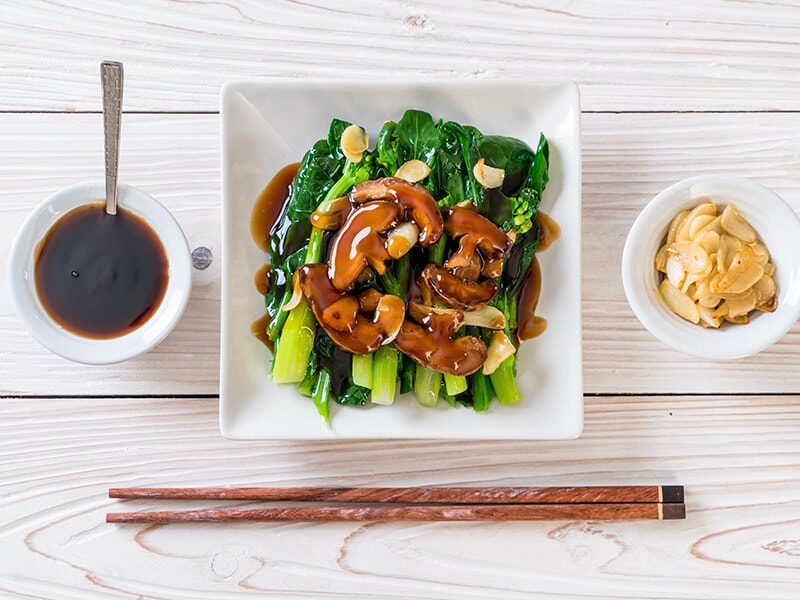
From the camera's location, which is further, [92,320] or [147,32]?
[147,32]

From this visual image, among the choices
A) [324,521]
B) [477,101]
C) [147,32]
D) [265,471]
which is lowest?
[324,521]

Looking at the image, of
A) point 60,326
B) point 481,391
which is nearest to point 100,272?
point 60,326

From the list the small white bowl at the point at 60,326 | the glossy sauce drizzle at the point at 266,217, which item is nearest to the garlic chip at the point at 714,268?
the glossy sauce drizzle at the point at 266,217

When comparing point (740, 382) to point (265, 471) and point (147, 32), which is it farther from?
point (147, 32)

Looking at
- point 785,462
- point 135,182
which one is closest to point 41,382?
point 135,182

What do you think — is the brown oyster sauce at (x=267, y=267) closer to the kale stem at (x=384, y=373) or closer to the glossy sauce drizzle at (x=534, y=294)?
the glossy sauce drizzle at (x=534, y=294)

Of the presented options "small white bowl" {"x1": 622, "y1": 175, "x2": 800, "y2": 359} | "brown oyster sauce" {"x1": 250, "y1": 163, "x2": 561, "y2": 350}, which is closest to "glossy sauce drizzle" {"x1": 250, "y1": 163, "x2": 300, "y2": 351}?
"brown oyster sauce" {"x1": 250, "y1": 163, "x2": 561, "y2": 350}

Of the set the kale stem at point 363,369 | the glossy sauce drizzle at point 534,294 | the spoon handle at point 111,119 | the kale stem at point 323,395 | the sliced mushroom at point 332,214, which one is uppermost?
the spoon handle at point 111,119
